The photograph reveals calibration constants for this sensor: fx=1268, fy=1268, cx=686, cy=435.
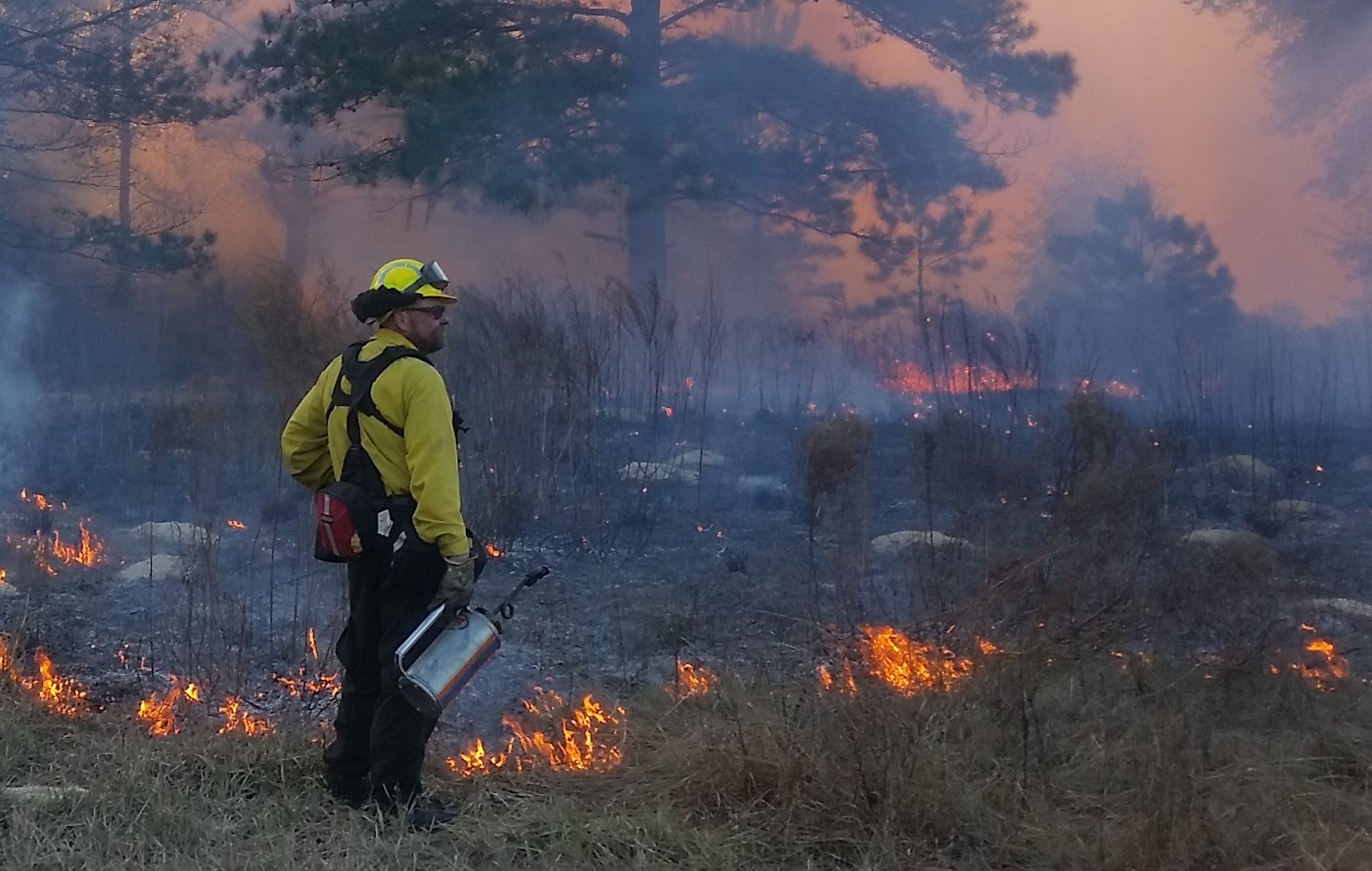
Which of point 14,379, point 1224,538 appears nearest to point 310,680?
point 1224,538

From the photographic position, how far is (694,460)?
31.1 feet

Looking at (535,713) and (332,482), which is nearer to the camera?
(332,482)

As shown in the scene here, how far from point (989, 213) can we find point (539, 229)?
4.06 metres

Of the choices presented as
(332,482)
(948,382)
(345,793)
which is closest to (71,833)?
(345,793)

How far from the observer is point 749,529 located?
7.55 metres

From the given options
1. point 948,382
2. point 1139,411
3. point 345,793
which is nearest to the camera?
point 345,793


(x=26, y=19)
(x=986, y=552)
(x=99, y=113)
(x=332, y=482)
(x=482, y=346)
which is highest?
(x=26, y=19)

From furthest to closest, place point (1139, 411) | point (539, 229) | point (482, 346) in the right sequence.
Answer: point (539, 229)
point (1139, 411)
point (482, 346)

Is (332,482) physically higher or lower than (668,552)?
higher

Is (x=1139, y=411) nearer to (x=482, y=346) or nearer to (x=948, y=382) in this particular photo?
(x=948, y=382)

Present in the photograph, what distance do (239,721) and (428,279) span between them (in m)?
1.85

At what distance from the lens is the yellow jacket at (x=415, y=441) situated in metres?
3.48

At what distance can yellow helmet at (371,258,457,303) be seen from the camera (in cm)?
367

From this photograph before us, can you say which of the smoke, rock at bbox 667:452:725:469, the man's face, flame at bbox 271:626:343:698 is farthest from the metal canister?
the smoke
